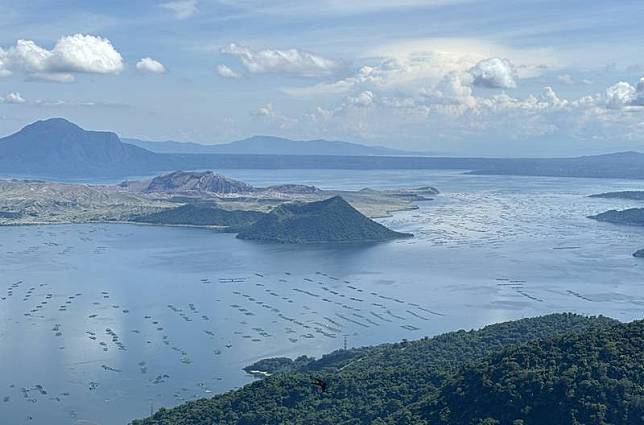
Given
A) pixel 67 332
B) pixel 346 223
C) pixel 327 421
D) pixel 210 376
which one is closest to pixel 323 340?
pixel 210 376

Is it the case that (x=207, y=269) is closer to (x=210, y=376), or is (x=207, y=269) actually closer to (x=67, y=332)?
(x=67, y=332)

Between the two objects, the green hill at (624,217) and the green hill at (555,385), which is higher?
the green hill at (555,385)

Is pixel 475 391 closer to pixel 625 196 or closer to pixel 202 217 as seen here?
pixel 202 217

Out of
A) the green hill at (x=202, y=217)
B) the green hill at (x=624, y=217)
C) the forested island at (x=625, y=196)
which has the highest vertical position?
the forested island at (x=625, y=196)

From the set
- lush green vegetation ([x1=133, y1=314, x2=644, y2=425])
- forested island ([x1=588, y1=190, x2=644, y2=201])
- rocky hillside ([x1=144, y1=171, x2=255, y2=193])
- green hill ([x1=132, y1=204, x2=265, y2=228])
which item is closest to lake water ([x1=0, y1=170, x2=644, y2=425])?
green hill ([x1=132, y1=204, x2=265, y2=228])

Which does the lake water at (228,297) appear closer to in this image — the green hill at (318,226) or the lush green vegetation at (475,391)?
the green hill at (318,226)

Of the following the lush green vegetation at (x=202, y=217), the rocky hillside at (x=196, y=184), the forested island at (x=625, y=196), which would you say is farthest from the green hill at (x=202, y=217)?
the forested island at (x=625, y=196)
